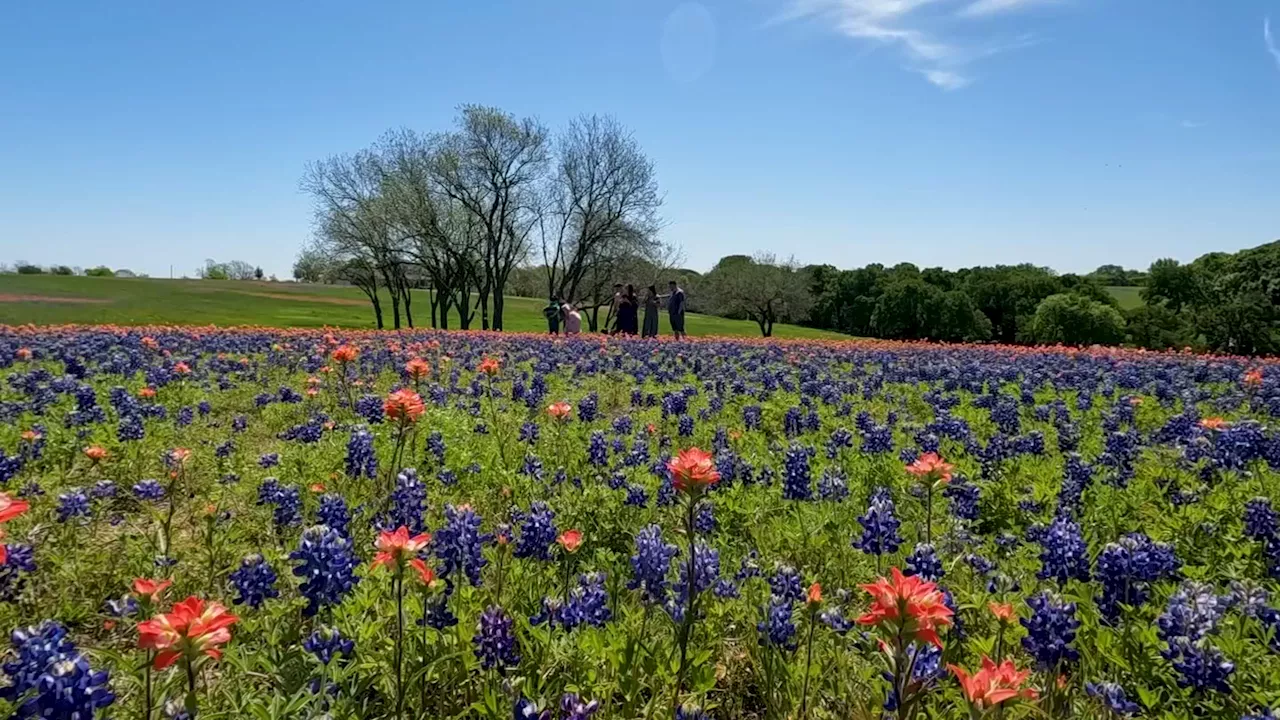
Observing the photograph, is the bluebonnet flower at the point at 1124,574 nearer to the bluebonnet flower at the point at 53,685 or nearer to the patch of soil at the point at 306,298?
the bluebonnet flower at the point at 53,685

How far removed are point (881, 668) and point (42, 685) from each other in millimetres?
2615

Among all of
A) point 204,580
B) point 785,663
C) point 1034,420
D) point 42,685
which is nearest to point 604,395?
point 1034,420

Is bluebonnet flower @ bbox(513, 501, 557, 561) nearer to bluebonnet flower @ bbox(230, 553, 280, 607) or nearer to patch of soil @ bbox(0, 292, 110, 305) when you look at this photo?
bluebonnet flower @ bbox(230, 553, 280, 607)

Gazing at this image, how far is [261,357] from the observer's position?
1227 centimetres

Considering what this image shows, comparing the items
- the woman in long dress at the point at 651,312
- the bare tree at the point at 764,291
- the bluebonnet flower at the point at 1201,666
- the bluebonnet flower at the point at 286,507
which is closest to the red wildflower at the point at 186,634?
the bluebonnet flower at the point at 286,507

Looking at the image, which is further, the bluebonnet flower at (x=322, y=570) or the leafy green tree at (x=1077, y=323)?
the leafy green tree at (x=1077, y=323)

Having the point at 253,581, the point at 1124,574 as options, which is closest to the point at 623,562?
the point at 253,581

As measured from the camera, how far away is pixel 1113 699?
7.80 ft

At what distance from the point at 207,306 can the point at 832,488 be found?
6925cm

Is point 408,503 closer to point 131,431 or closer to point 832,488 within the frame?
point 832,488

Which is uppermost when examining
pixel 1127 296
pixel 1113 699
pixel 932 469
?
pixel 1127 296

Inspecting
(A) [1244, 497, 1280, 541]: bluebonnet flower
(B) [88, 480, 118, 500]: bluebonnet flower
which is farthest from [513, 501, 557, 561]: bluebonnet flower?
(A) [1244, 497, 1280, 541]: bluebonnet flower

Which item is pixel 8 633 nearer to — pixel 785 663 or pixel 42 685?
pixel 42 685

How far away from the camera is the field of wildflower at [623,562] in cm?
238
